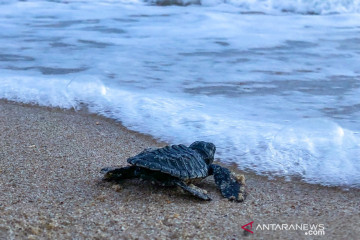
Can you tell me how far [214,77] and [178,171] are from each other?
2898mm

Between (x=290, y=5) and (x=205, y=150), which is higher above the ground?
(x=290, y=5)

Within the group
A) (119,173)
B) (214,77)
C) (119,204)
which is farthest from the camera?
(214,77)

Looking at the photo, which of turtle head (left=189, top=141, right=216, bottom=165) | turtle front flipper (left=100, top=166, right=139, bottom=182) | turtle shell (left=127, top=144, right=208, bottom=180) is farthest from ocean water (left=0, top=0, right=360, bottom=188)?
turtle front flipper (left=100, top=166, right=139, bottom=182)

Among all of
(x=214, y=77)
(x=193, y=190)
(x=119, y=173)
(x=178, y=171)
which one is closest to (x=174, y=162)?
(x=178, y=171)

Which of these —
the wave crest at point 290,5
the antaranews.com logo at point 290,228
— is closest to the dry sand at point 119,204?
the antaranews.com logo at point 290,228

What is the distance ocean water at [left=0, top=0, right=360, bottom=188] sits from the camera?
331 centimetres

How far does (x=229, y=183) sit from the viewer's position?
A: 260 centimetres

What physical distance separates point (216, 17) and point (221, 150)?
247 inches

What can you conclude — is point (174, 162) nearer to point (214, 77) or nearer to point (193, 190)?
point (193, 190)

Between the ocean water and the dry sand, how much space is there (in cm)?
40

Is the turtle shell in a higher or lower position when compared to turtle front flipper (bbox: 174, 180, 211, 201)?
higher

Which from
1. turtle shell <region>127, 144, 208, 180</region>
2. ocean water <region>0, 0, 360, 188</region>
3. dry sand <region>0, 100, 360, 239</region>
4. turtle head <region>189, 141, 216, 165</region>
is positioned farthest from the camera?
ocean water <region>0, 0, 360, 188</region>

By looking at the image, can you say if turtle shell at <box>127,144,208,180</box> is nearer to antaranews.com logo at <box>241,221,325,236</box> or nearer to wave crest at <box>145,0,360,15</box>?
antaranews.com logo at <box>241,221,325,236</box>

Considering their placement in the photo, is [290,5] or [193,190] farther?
[290,5]
